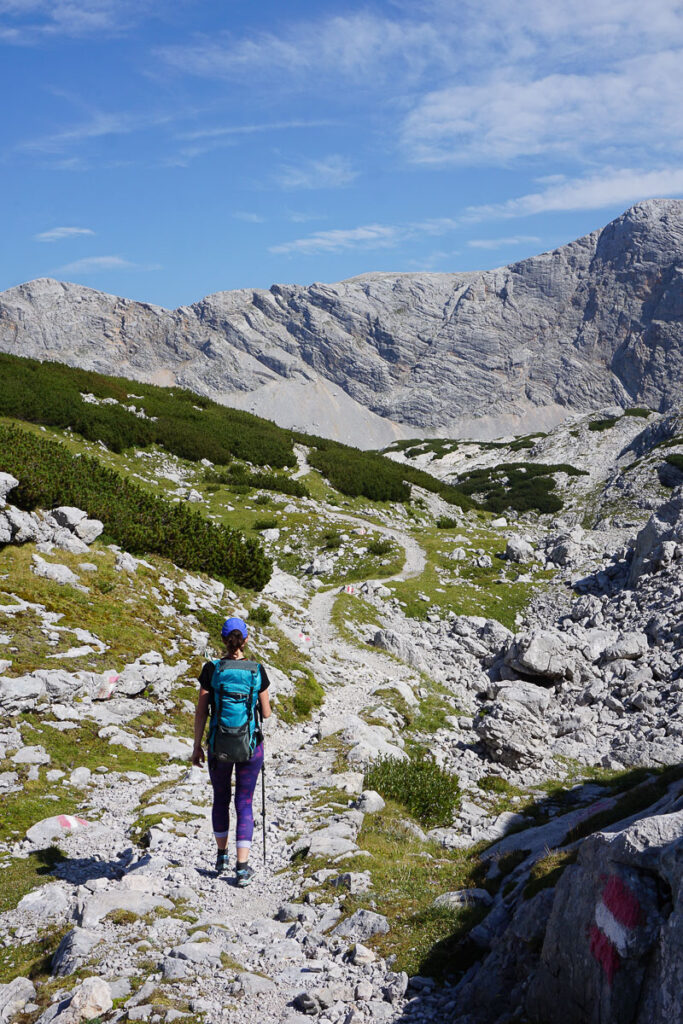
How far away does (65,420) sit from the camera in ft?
144

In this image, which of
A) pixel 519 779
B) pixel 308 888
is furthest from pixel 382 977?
pixel 519 779

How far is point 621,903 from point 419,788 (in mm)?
7506

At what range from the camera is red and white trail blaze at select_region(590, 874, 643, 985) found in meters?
4.36

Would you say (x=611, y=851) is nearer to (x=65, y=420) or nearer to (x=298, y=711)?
(x=298, y=711)

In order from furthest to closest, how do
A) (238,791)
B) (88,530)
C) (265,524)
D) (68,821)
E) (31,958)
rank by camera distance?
(265,524)
(88,530)
(68,821)
(238,791)
(31,958)

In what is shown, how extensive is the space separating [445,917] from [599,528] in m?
49.2

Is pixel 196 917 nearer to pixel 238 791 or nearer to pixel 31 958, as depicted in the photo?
pixel 238 791

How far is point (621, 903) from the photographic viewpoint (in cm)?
453

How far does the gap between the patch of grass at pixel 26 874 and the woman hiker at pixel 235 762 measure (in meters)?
2.25

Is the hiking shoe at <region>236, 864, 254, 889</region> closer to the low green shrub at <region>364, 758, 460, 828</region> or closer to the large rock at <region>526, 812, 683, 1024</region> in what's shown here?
the low green shrub at <region>364, 758, 460, 828</region>

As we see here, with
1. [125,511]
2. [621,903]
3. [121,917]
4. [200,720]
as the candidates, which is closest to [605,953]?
[621,903]

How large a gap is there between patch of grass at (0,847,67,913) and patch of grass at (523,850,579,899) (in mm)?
5734

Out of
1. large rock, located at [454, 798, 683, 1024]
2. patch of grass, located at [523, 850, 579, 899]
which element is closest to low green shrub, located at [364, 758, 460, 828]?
patch of grass, located at [523, 850, 579, 899]

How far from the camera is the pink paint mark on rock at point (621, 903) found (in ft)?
14.5
